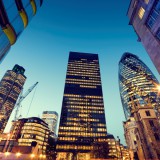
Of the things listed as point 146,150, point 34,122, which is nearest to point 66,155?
point 34,122

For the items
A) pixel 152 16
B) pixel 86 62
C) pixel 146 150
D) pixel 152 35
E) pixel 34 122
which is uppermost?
pixel 86 62

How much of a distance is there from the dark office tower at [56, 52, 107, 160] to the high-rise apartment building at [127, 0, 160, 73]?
104448 millimetres

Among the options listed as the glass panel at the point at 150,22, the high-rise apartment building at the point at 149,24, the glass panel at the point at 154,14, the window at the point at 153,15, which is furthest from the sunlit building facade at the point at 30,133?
the glass panel at the point at 154,14

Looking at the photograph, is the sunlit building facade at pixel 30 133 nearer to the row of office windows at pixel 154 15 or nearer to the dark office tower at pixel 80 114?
the dark office tower at pixel 80 114

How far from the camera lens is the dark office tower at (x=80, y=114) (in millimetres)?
109500

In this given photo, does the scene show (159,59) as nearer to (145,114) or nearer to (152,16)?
(152,16)

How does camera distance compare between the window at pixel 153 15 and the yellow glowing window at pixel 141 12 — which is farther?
the yellow glowing window at pixel 141 12

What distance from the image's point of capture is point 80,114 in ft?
419

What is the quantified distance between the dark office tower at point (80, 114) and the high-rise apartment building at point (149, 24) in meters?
104

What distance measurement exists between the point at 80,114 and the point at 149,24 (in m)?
112

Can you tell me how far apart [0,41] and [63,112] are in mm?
112911

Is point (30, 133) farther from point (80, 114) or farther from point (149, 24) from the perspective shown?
point (149, 24)

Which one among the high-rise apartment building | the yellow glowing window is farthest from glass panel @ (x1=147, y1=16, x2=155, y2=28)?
the yellow glowing window

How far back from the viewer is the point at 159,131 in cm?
6038
